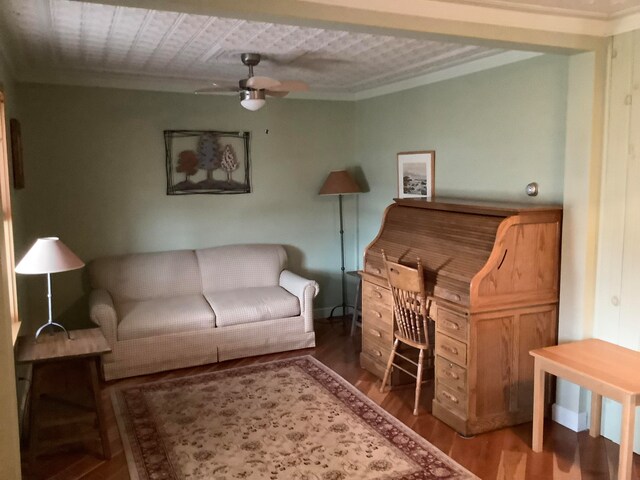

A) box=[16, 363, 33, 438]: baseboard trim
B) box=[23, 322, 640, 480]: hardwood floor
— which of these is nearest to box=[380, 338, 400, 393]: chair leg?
box=[23, 322, 640, 480]: hardwood floor

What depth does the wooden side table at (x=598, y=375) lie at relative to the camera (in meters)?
2.47

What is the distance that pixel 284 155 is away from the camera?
541 cm

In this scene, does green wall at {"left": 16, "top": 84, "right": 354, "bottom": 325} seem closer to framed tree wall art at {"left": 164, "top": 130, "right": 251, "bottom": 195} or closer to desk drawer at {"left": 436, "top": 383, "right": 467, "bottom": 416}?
framed tree wall art at {"left": 164, "top": 130, "right": 251, "bottom": 195}

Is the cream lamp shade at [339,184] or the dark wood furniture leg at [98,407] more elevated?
the cream lamp shade at [339,184]

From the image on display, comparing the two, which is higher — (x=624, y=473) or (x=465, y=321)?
(x=465, y=321)

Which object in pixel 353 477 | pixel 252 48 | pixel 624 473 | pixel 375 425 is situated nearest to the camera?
pixel 624 473

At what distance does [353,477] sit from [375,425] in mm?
570

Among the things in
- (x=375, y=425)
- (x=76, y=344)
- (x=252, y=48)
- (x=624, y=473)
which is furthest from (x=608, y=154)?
(x=76, y=344)

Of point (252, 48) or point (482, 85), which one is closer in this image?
point (252, 48)

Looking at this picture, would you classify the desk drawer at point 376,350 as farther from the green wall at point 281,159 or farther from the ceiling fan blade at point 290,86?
the ceiling fan blade at point 290,86

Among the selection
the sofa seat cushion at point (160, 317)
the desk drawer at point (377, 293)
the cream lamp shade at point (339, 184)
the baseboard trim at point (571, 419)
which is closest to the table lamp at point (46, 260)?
the sofa seat cushion at point (160, 317)

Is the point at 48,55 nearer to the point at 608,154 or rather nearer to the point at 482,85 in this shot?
the point at 482,85

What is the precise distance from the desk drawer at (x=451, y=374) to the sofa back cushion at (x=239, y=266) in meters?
2.16

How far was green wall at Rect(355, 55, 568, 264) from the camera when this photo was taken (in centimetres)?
343
